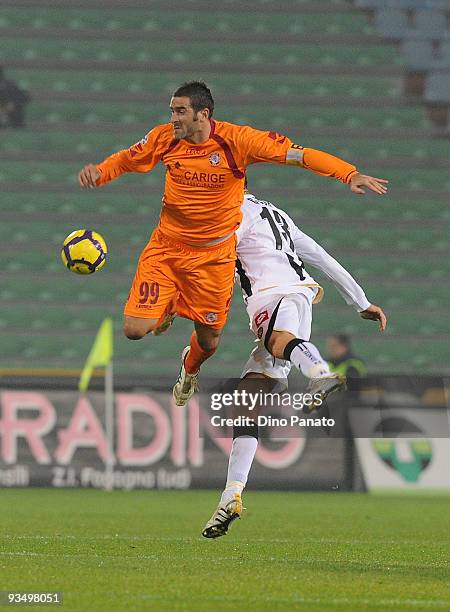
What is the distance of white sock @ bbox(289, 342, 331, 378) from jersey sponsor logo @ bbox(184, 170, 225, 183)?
1.05 m

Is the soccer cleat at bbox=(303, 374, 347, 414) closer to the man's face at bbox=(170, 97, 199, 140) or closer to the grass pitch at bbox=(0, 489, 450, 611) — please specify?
the grass pitch at bbox=(0, 489, 450, 611)

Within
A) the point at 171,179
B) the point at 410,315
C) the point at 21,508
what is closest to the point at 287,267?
the point at 171,179

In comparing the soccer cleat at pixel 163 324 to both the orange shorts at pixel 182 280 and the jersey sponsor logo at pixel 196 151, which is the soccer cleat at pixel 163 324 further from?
the jersey sponsor logo at pixel 196 151

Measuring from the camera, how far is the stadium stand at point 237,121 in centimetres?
1611

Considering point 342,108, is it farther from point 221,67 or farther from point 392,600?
point 392,600

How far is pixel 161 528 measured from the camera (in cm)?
888

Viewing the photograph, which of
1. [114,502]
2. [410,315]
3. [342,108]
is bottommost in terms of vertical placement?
[114,502]

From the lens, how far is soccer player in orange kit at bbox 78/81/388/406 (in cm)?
721

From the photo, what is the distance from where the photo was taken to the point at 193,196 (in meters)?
7.40

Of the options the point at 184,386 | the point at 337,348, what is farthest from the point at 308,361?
the point at 337,348

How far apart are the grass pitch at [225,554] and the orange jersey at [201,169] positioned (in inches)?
73.4

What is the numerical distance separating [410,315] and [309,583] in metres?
10.8

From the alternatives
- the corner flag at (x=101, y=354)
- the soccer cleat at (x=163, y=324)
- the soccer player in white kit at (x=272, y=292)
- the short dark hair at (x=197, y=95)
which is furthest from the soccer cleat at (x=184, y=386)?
the corner flag at (x=101, y=354)

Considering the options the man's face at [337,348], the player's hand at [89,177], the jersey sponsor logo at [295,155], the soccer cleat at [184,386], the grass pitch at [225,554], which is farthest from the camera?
the man's face at [337,348]
